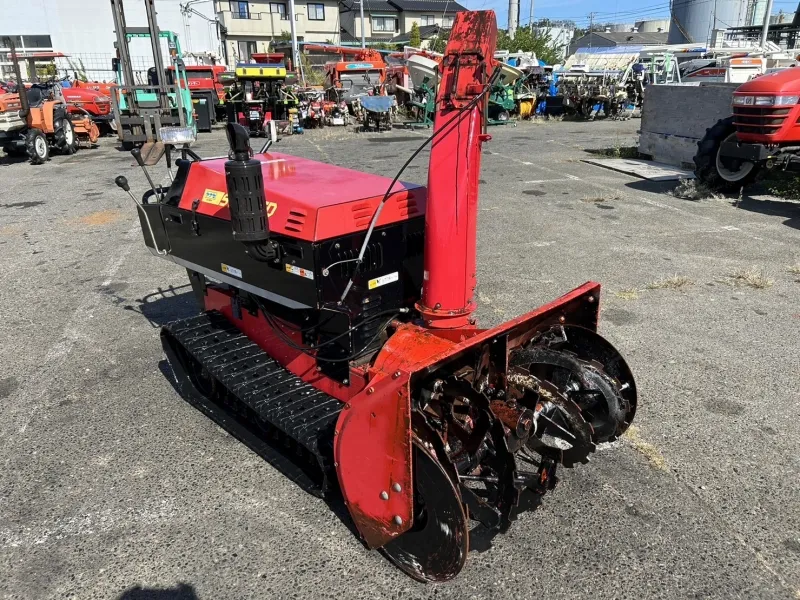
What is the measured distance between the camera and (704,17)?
55.5 m

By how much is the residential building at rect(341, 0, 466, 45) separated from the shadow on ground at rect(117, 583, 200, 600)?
65956 mm

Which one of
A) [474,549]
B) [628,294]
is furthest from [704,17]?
[474,549]

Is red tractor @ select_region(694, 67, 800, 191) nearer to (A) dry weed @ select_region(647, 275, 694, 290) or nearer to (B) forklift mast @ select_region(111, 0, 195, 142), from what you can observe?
(A) dry weed @ select_region(647, 275, 694, 290)

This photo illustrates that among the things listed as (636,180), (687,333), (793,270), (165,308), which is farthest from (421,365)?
(636,180)

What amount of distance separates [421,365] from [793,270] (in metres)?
5.77

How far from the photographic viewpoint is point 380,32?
213 ft

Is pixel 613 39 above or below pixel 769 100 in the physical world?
above

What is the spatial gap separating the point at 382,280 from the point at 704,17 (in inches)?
2534

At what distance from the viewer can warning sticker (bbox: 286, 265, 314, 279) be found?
3135mm

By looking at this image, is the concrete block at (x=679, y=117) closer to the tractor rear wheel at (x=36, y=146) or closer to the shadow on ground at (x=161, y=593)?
the shadow on ground at (x=161, y=593)

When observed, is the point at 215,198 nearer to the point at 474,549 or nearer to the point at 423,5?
the point at 474,549

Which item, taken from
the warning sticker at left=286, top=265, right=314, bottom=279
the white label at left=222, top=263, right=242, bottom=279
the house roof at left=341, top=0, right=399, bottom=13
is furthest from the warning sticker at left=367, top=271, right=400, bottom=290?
the house roof at left=341, top=0, right=399, bottom=13

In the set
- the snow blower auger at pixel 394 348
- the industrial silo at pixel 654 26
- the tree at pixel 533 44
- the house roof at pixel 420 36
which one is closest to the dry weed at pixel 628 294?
the snow blower auger at pixel 394 348

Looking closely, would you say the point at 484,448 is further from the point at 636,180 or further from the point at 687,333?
the point at 636,180
